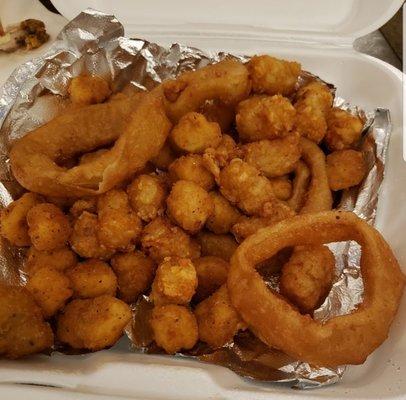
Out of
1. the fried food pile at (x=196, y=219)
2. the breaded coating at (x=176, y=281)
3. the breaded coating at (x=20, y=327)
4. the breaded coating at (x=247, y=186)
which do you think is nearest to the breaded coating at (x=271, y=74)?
the fried food pile at (x=196, y=219)

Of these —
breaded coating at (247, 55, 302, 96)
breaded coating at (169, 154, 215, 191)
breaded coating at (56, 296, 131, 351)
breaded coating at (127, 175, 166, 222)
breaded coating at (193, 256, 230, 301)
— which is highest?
breaded coating at (247, 55, 302, 96)

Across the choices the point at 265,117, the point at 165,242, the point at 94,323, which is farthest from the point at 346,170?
the point at 94,323

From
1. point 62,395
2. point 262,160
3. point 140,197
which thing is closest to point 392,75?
point 262,160

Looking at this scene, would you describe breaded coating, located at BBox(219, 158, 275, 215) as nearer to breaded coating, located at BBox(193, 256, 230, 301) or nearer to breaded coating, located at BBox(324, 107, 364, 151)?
breaded coating, located at BBox(193, 256, 230, 301)

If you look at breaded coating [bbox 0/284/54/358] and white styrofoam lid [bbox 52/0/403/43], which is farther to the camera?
white styrofoam lid [bbox 52/0/403/43]

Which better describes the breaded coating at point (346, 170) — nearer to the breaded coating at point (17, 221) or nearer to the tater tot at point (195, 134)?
the tater tot at point (195, 134)

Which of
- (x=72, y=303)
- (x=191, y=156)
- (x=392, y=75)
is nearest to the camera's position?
(x=72, y=303)

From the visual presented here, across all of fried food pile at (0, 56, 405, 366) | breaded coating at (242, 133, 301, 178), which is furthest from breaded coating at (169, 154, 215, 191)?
breaded coating at (242, 133, 301, 178)

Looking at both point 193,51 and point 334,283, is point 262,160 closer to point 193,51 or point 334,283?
point 334,283
